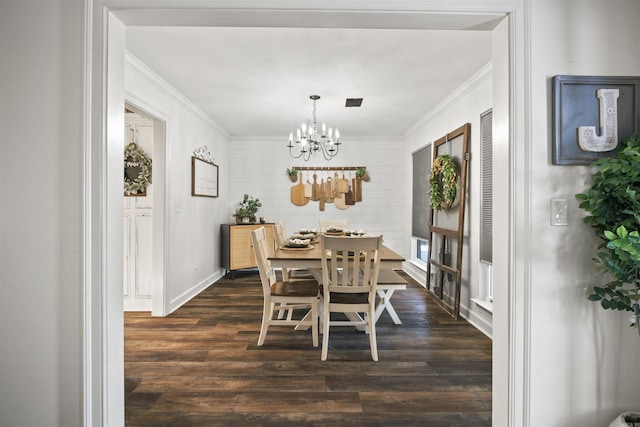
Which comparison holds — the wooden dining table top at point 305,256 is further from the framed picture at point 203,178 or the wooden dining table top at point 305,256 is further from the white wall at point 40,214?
the framed picture at point 203,178

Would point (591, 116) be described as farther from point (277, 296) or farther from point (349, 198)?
point (349, 198)

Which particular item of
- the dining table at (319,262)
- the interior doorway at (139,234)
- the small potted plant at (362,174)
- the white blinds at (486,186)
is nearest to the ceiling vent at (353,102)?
the white blinds at (486,186)

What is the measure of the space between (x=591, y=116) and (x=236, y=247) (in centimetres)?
477

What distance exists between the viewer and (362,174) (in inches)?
236

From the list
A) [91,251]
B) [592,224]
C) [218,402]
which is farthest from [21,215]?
[592,224]

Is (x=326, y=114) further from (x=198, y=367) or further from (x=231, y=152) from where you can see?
(x=198, y=367)

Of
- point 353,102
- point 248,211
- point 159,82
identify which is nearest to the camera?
point 159,82

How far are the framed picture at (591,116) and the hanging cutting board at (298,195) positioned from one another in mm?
4834

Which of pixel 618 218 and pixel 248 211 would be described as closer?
pixel 618 218

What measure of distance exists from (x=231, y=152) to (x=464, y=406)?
528 centimetres

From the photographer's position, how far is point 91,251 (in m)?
1.39

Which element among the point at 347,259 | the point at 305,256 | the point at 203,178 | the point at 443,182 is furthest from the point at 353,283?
the point at 203,178

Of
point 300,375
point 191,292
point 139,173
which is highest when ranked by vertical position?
point 139,173

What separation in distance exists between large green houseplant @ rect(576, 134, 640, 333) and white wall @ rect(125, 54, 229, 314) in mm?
3284
